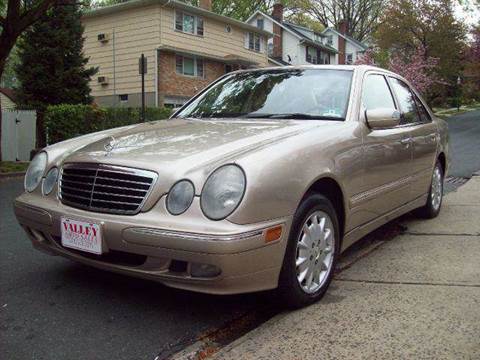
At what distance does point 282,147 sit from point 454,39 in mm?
34067

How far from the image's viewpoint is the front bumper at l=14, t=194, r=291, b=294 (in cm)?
253

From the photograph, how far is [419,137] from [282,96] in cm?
157

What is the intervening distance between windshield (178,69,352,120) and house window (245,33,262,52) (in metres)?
25.7

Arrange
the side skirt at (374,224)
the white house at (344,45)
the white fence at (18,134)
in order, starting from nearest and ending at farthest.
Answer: the side skirt at (374,224)
the white fence at (18,134)
the white house at (344,45)

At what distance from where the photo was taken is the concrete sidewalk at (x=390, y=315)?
2529 mm

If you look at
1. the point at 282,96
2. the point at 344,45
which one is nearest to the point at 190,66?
the point at 282,96

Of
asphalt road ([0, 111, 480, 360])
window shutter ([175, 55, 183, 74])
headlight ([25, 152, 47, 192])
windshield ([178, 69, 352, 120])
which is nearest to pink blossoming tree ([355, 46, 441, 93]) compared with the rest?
window shutter ([175, 55, 183, 74])

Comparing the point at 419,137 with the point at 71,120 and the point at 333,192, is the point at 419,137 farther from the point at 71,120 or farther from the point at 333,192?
the point at 71,120

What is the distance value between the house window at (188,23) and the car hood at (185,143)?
70.4 ft

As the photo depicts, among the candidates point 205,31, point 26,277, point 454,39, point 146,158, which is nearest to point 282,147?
point 146,158

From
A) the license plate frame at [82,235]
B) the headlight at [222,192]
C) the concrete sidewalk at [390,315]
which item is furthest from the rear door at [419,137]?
the license plate frame at [82,235]

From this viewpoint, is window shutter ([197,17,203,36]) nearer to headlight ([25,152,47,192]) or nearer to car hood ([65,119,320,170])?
car hood ([65,119,320,170])

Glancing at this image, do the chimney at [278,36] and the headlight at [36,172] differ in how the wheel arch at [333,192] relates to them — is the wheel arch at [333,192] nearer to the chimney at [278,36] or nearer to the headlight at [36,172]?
the headlight at [36,172]

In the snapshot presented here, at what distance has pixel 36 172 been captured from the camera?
11.1 feet
